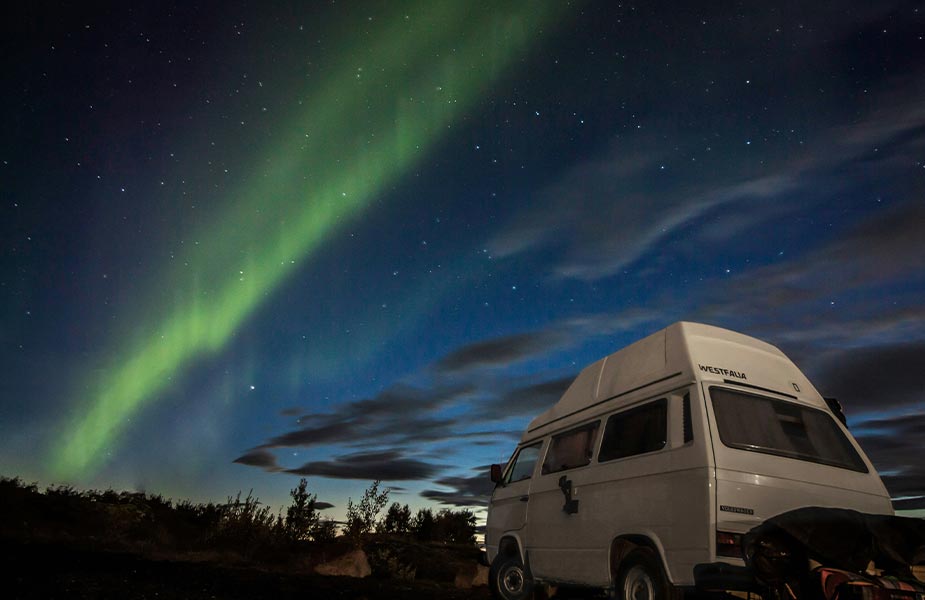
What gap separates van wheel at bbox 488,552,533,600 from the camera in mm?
8367

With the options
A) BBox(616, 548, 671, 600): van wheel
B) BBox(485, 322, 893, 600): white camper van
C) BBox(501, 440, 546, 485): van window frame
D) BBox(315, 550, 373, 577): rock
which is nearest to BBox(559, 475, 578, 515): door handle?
BBox(485, 322, 893, 600): white camper van

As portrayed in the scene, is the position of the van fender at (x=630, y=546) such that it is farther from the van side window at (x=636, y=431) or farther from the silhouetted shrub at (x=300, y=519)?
the silhouetted shrub at (x=300, y=519)

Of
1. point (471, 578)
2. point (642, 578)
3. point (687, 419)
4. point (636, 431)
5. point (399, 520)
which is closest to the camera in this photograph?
point (687, 419)

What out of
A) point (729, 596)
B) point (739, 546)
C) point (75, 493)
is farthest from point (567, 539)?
point (75, 493)

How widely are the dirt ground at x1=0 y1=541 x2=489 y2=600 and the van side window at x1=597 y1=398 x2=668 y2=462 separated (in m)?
4.13

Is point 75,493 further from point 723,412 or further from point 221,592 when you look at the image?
point 723,412

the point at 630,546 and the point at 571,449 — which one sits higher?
the point at 571,449

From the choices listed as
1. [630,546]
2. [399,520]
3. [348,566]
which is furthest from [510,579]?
[399,520]

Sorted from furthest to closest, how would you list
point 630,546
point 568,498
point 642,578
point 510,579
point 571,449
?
point 510,579 → point 571,449 → point 568,498 → point 630,546 → point 642,578

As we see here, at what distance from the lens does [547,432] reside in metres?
8.70

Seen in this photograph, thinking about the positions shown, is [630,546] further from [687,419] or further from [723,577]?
[687,419]

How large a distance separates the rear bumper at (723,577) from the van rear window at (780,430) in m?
1.01

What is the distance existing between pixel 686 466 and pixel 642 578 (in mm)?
1282

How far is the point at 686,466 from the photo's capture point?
5375mm
